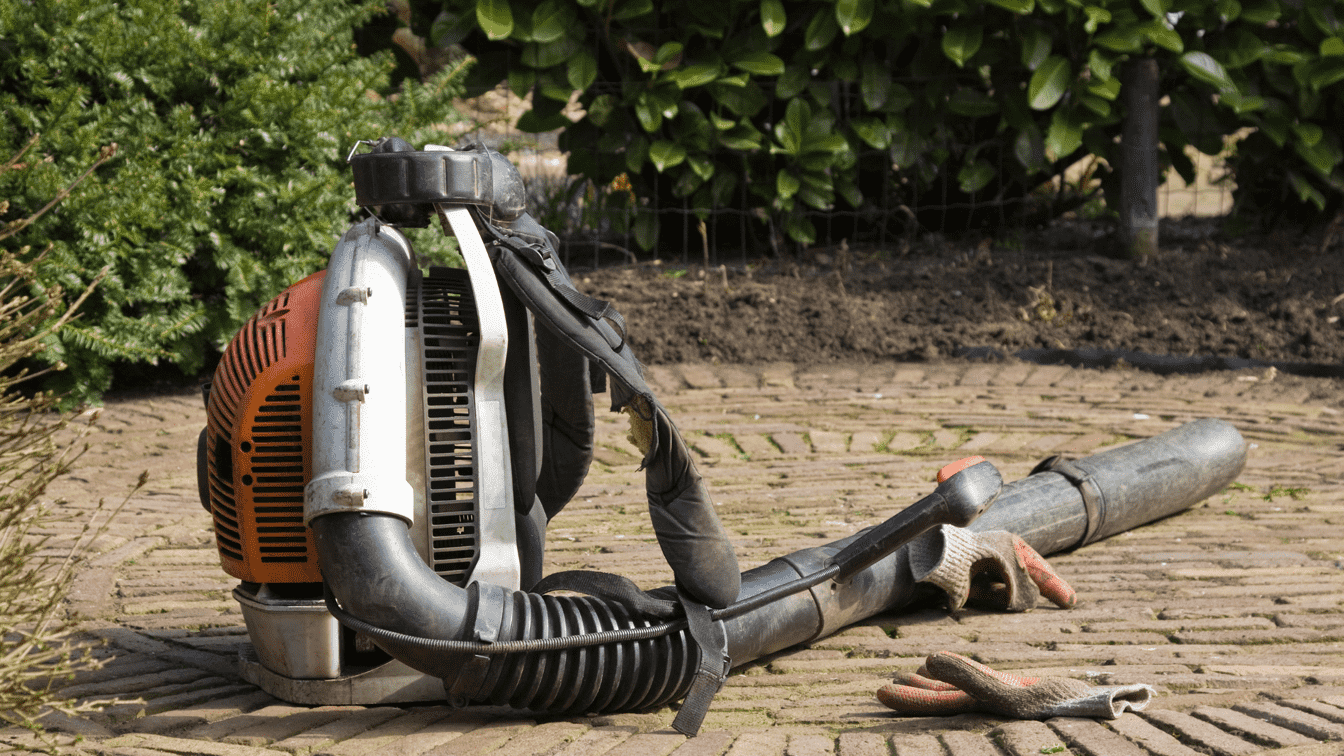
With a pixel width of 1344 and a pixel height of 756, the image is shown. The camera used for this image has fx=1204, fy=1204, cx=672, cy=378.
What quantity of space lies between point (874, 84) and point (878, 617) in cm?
500

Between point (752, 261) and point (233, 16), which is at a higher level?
point (233, 16)

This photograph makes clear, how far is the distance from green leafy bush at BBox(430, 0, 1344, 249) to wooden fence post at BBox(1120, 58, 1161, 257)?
0.12 meters

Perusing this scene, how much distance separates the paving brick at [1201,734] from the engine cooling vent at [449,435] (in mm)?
1439

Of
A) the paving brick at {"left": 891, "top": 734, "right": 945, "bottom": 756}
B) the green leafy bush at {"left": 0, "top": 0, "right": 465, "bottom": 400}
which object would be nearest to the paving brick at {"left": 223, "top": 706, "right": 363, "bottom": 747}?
the paving brick at {"left": 891, "top": 734, "right": 945, "bottom": 756}

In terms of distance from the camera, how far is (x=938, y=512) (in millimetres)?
2725

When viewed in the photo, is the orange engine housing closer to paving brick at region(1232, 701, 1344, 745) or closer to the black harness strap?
the black harness strap

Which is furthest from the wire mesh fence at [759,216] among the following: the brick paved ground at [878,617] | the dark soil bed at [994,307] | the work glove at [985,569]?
the work glove at [985,569]

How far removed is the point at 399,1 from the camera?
326 inches

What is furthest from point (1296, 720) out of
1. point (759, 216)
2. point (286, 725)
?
point (759, 216)

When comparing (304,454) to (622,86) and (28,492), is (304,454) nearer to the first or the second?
(28,492)

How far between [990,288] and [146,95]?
4.62 metres

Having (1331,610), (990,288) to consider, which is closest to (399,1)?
(990,288)

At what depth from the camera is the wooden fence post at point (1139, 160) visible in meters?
7.45

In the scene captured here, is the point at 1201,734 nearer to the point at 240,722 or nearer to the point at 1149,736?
the point at 1149,736
